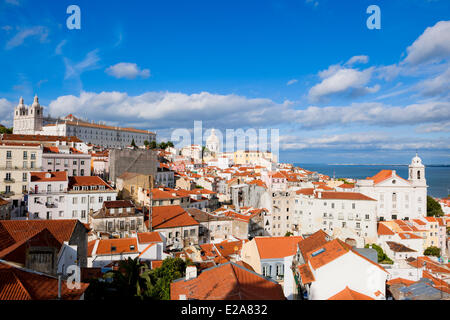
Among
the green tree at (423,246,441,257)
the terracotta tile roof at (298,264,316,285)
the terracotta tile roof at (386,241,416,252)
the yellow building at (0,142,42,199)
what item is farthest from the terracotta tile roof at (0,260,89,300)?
the green tree at (423,246,441,257)

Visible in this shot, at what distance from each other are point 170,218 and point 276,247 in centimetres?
1042

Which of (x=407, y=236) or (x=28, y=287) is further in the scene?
(x=407, y=236)

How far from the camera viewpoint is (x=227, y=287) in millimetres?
8359

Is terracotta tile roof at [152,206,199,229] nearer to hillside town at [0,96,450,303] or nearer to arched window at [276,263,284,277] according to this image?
hillside town at [0,96,450,303]

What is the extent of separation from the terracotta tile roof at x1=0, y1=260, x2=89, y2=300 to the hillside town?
3 cm

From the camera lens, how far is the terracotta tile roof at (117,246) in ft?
58.1

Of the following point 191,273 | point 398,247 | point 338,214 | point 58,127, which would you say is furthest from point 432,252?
point 58,127

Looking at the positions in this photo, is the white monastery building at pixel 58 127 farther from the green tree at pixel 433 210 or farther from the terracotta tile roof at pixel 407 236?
the green tree at pixel 433 210

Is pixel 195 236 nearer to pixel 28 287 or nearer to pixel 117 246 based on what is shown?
pixel 117 246

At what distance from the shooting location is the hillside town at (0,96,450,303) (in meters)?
9.88

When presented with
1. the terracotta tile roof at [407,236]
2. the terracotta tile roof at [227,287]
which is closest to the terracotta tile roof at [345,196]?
the terracotta tile roof at [407,236]

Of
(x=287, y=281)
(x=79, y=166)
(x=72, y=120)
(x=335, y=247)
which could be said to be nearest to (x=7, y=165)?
(x=79, y=166)

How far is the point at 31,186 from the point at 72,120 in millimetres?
69535

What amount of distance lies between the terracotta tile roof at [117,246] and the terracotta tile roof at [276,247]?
25.2 ft
